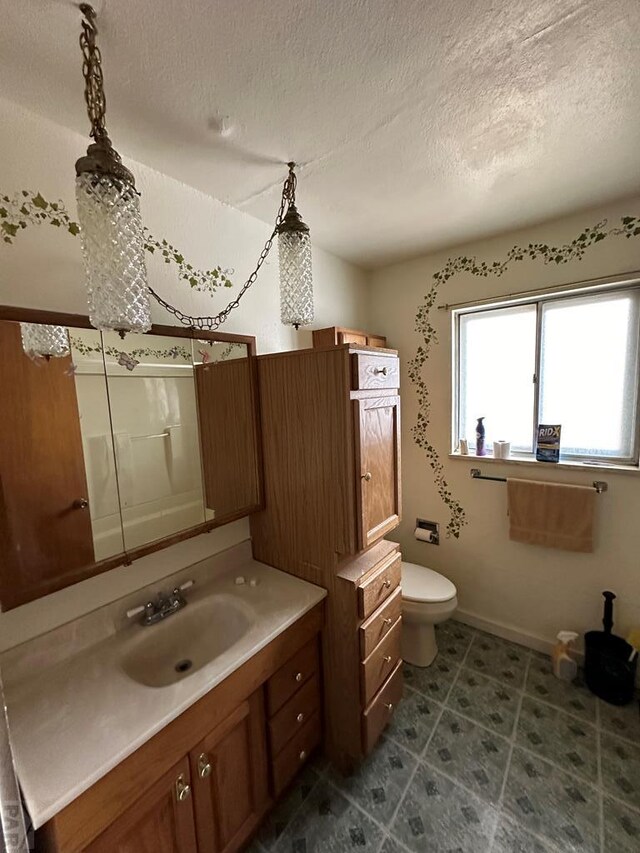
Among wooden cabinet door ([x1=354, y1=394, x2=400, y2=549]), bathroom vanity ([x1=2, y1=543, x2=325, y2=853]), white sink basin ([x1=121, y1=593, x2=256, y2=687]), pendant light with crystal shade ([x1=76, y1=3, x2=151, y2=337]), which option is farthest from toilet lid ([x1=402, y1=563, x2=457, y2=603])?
pendant light with crystal shade ([x1=76, y1=3, x2=151, y2=337])

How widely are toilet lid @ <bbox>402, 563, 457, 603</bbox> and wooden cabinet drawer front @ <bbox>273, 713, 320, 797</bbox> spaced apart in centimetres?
76

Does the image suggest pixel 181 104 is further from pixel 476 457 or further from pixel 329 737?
pixel 329 737

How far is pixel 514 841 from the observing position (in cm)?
118

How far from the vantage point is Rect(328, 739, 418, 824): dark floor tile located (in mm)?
1293

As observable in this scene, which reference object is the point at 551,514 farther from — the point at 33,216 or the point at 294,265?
the point at 33,216

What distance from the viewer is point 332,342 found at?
6.58 ft

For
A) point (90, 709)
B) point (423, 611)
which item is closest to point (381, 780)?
point (423, 611)

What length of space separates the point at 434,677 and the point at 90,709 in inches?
67.5

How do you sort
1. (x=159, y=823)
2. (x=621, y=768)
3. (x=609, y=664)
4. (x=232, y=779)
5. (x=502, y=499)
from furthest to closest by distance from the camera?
(x=502, y=499)
(x=609, y=664)
(x=621, y=768)
(x=232, y=779)
(x=159, y=823)

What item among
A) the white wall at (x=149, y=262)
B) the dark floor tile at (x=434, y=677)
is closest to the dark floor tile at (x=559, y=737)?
the dark floor tile at (x=434, y=677)

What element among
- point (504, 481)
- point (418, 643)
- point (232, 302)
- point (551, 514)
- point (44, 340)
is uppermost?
point (232, 302)

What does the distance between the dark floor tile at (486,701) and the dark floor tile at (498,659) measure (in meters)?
0.06

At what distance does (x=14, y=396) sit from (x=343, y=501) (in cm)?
109

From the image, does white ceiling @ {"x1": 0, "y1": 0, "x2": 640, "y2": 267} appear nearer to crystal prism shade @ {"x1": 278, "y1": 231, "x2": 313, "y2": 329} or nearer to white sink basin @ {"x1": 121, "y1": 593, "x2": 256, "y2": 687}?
crystal prism shade @ {"x1": 278, "y1": 231, "x2": 313, "y2": 329}
